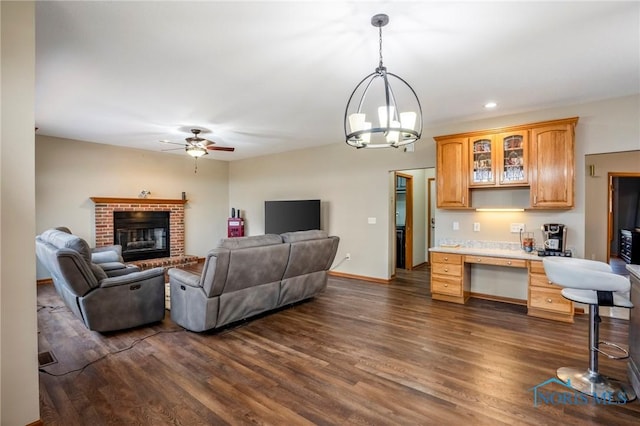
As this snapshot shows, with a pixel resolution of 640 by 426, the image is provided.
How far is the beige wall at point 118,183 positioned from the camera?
583 centimetres

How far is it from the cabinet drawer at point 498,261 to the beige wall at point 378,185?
1.90 ft

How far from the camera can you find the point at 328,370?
2668 millimetres

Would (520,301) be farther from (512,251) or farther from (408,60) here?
(408,60)

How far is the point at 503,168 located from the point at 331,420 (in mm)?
3886

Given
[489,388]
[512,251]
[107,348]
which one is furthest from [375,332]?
[107,348]

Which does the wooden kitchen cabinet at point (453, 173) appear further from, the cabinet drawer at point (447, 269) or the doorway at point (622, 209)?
the doorway at point (622, 209)

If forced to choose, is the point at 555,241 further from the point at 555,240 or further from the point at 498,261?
the point at 498,261

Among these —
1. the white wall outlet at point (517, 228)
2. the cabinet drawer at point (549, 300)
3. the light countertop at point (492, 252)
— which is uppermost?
the white wall outlet at point (517, 228)

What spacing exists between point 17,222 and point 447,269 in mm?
4568

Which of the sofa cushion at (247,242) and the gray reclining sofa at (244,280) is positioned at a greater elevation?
the sofa cushion at (247,242)

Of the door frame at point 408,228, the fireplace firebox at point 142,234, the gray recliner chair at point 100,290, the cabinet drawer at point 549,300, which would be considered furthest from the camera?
the door frame at point 408,228

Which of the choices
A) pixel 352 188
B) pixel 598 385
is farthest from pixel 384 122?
pixel 352 188

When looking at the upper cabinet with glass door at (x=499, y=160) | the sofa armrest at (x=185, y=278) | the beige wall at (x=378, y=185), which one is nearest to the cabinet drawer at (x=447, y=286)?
the beige wall at (x=378, y=185)

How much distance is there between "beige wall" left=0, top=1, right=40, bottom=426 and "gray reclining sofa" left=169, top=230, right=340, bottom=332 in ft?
4.88
